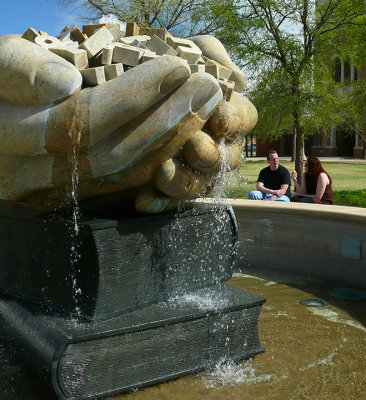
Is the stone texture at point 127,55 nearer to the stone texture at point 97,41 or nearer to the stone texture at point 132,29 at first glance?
the stone texture at point 97,41

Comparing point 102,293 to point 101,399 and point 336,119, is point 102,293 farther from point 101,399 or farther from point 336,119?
point 336,119

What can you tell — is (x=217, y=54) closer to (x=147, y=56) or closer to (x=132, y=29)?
(x=132, y=29)

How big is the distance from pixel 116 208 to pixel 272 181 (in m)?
4.82

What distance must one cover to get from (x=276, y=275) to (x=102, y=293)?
3002 mm

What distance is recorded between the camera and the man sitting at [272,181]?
8031 millimetres

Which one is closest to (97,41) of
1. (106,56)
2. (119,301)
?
(106,56)

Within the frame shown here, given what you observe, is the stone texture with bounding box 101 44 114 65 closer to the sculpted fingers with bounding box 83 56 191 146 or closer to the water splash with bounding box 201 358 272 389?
the sculpted fingers with bounding box 83 56 191 146

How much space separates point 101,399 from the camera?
10.4 feet

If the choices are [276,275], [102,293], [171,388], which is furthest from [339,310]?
[102,293]

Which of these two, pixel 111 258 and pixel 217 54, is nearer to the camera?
pixel 111 258

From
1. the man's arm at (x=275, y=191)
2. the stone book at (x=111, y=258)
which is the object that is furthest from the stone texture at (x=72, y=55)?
the man's arm at (x=275, y=191)

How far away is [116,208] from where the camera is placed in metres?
3.69

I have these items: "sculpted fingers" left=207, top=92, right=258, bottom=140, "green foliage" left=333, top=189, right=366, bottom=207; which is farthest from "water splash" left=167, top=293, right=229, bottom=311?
"green foliage" left=333, top=189, right=366, bottom=207

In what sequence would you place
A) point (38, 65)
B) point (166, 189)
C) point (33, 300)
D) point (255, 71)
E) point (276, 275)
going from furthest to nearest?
point (255, 71)
point (276, 275)
point (33, 300)
point (166, 189)
point (38, 65)
